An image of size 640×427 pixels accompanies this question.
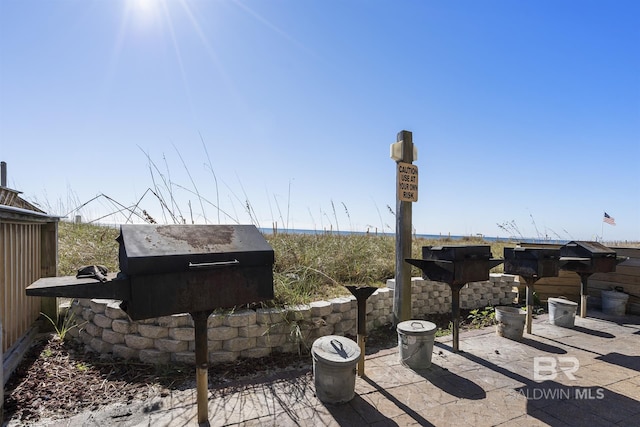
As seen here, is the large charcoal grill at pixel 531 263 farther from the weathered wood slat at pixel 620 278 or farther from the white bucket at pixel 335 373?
the white bucket at pixel 335 373

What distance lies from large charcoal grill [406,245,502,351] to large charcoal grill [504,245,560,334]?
0.70 meters

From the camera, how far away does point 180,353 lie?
129 inches

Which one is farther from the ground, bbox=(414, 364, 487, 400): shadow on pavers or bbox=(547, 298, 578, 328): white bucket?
bbox=(547, 298, 578, 328): white bucket

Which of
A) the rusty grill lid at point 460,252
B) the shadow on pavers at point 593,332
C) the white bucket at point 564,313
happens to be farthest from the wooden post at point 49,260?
the shadow on pavers at point 593,332

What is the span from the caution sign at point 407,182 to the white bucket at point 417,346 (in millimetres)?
1714

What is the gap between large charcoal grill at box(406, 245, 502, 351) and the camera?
11.4 feet

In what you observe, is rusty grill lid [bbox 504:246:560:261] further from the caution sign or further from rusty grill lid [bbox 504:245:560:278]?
the caution sign

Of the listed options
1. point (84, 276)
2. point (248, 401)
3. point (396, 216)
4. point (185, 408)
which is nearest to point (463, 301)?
point (396, 216)

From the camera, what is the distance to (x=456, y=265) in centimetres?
345

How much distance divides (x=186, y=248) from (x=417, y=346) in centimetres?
239

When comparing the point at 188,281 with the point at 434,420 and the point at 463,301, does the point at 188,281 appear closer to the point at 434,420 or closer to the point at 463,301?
the point at 434,420

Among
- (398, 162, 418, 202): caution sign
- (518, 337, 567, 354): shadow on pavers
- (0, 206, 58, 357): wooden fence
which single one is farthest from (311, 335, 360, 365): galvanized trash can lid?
(0, 206, 58, 357): wooden fence

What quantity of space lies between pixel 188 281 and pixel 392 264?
A: 4556mm

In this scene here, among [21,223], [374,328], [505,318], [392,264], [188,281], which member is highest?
[21,223]
